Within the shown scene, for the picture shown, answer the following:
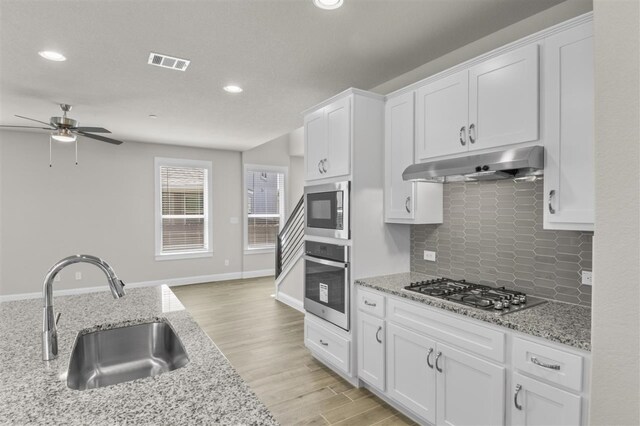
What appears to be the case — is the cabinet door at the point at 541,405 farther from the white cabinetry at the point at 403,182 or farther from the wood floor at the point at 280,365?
the white cabinetry at the point at 403,182

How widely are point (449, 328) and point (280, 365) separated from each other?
1816 millimetres

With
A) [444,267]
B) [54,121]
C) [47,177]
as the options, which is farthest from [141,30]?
→ [47,177]

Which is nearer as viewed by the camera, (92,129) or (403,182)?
(403,182)

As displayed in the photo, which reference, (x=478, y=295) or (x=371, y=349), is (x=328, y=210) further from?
(x=478, y=295)

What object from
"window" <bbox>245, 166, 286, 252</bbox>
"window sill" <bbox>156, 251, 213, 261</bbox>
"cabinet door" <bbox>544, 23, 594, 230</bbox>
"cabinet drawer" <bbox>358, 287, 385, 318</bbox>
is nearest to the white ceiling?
"cabinet door" <bbox>544, 23, 594, 230</bbox>

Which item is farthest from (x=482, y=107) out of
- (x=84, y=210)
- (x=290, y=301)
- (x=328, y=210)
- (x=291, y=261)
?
(x=84, y=210)

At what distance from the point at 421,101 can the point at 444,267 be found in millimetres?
1311

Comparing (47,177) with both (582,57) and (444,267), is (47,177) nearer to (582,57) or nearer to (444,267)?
(444,267)

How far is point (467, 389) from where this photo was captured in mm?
1943

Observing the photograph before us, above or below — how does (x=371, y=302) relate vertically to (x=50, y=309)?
below

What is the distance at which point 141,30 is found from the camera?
2301 millimetres

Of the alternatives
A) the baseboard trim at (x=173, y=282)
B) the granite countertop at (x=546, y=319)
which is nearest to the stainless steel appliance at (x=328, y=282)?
the granite countertop at (x=546, y=319)

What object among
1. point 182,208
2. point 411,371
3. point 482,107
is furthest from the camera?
point 182,208

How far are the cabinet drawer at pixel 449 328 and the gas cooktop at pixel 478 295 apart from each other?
12 centimetres
